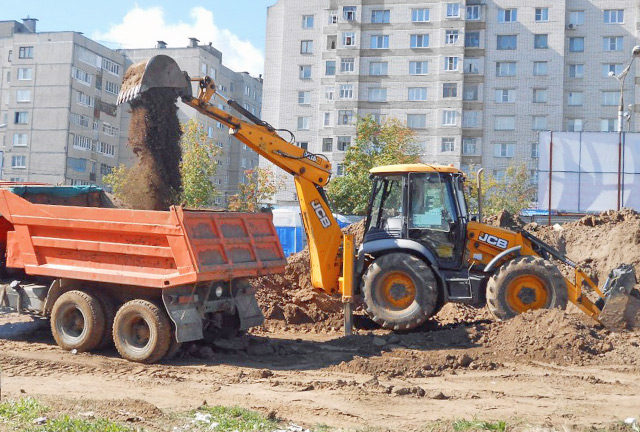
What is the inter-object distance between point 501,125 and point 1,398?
161 feet

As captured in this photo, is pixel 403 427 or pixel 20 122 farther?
pixel 20 122

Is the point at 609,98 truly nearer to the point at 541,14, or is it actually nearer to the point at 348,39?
the point at 541,14

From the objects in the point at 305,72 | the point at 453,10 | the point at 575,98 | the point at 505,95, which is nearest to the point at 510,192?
the point at 505,95

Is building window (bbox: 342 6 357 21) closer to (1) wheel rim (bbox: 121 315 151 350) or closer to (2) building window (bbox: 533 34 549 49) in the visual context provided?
(2) building window (bbox: 533 34 549 49)

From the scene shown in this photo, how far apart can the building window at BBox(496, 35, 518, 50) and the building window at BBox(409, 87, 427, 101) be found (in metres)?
6.19

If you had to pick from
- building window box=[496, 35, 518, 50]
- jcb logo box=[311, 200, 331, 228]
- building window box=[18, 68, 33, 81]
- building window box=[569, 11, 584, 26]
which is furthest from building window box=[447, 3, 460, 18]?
jcb logo box=[311, 200, 331, 228]

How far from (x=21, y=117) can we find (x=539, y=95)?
41.1 metres

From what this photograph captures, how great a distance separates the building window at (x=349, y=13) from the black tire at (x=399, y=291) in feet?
149

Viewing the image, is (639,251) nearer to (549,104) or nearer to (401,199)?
(401,199)

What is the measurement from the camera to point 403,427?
6.31 meters

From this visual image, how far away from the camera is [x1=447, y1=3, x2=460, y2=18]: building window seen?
52.7 metres

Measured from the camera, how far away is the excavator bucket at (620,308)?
10.7 m

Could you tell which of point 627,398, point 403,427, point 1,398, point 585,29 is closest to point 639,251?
point 627,398

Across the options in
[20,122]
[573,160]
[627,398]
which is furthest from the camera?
[20,122]
